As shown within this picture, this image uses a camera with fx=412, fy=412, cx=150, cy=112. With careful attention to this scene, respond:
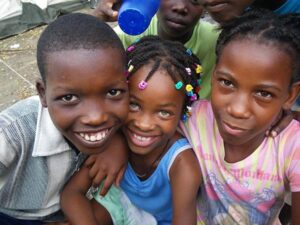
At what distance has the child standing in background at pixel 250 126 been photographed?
1.30 metres

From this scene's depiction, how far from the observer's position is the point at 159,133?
1510mm

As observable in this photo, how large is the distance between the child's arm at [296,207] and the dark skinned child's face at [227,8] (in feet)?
2.21

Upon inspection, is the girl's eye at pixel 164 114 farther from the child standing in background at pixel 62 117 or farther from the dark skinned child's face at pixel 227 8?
the dark skinned child's face at pixel 227 8

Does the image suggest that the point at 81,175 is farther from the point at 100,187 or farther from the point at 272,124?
the point at 272,124

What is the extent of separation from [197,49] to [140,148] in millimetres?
721

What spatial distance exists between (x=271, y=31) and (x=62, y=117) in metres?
0.72

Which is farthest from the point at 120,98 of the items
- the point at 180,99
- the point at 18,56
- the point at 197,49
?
the point at 18,56

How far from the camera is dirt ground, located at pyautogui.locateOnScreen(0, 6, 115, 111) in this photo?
334 cm

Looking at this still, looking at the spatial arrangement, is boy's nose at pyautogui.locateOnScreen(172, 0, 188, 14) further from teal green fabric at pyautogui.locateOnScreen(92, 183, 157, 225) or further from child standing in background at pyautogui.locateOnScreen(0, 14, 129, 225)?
teal green fabric at pyautogui.locateOnScreen(92, 183, 157, 225)

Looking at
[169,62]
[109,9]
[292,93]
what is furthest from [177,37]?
[292,93]

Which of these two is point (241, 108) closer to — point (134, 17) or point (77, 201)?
point (134, 17)

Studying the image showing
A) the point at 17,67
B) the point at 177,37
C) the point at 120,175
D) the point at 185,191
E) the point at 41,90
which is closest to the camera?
the point at 41,90

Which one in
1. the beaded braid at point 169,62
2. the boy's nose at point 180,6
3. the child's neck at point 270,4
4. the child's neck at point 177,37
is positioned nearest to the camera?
the beaded braid at point 169,62

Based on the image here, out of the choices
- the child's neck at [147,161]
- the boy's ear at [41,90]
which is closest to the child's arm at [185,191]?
the child's neck at [147,161]
